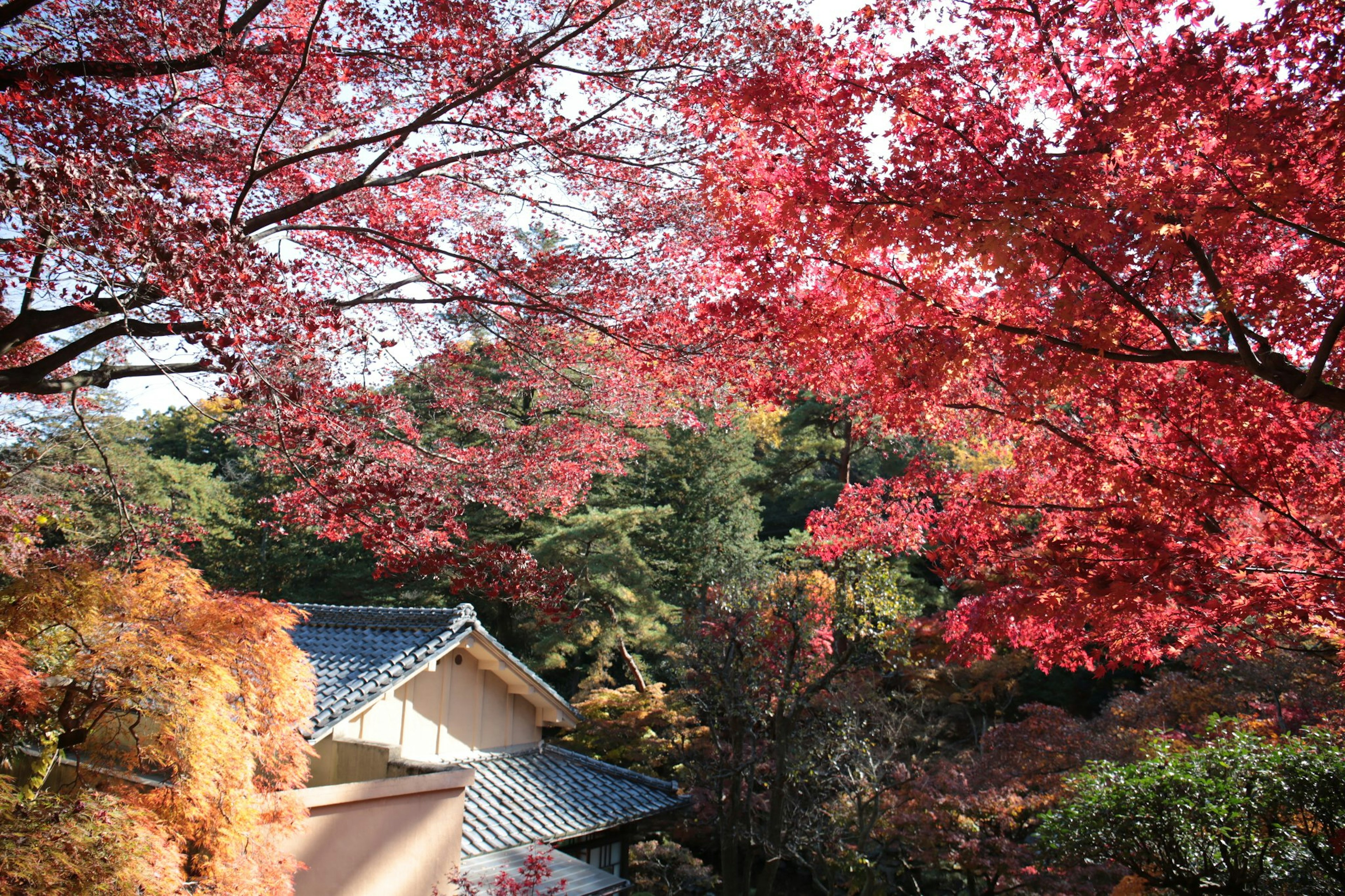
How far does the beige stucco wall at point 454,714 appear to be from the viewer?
28.5 ft

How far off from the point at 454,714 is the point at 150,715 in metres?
6.37

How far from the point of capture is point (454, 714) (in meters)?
9.58

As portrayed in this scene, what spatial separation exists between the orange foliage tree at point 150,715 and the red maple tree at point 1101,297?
3.68 meters

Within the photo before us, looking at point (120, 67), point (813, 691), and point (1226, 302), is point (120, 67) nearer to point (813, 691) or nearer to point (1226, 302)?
point (1226, 302)

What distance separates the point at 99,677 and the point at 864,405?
17.3ft

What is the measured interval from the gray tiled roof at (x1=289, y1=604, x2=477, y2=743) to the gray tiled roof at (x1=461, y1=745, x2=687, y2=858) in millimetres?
1396

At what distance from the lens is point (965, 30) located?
3.94 m

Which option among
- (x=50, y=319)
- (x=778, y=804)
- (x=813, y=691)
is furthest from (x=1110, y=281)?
(x=778, y=804)

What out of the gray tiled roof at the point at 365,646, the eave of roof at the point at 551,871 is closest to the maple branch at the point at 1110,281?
the eave of roof at the point at 551,871

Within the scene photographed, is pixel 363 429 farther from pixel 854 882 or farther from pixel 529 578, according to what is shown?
pixel 854 882

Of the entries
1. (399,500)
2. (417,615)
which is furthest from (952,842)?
(399,500)

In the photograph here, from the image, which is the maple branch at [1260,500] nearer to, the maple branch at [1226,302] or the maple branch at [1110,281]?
the maple branch at [1110,281]

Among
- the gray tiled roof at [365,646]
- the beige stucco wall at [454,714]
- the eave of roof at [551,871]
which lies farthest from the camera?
the beige stucco wall at [454,714]

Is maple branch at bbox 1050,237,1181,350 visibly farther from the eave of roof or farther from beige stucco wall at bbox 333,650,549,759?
beige stucco wall at bbox 333,650,549,759
